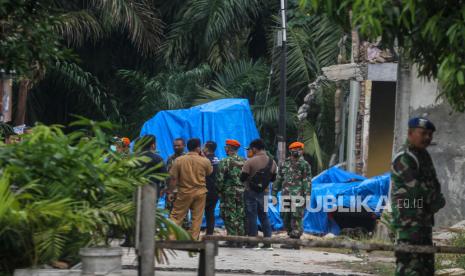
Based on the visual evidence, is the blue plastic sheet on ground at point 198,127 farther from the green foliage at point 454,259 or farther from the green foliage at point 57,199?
the green foliage at point 57,199

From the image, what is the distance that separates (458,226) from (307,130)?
12621mm

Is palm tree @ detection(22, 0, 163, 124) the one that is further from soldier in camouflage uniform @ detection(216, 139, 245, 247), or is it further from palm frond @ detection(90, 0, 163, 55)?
soldier in camouflage uniform @ detection(216, 139, 245, 247)

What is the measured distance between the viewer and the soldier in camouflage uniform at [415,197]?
9.29 m

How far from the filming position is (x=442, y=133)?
1814cm

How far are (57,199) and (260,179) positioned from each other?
8345mm

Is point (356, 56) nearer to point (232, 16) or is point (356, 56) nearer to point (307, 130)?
point (307, 130)

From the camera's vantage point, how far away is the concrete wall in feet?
58.5

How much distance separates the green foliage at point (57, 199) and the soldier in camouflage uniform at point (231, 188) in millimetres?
8044

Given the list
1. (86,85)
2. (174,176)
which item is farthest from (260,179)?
(86,85)

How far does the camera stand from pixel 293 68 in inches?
1222

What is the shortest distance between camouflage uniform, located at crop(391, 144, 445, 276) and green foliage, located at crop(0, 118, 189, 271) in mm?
1917

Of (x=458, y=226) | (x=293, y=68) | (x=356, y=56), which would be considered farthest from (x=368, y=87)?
(x=293, y=68)

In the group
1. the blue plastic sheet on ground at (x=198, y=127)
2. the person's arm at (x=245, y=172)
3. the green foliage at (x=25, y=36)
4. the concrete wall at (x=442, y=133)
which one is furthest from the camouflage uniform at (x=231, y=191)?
the green foliage at (x=25, y=36)

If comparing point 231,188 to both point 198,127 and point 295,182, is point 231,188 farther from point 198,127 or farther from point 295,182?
point 198,127
